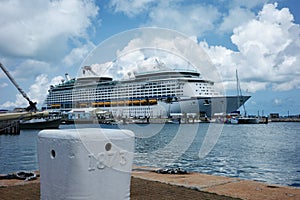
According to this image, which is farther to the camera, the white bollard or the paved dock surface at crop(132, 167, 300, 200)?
the paved dock surface at crop(132, 167, 300, 200)

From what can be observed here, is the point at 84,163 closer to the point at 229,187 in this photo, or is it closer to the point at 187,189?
the point at 187,189

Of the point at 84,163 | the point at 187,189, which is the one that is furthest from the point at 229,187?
the point at 84,163

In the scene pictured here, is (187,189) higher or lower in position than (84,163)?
lower

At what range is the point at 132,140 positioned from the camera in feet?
11.5

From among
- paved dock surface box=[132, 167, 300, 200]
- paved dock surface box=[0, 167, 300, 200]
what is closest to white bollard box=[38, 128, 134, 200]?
paved dock surface box=[0, 167, 300, 200]

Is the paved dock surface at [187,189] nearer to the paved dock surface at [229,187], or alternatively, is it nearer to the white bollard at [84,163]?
the paved dock surface at [229,187]

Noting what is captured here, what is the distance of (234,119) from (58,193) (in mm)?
73035

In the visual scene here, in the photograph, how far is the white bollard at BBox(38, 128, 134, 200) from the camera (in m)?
3.09

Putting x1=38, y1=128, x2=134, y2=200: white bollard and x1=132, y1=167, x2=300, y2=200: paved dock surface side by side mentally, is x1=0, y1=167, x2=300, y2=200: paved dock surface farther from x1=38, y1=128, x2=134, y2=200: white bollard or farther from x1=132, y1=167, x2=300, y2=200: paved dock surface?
x1=38, y1=128, x2=134, y2=200: white bollard

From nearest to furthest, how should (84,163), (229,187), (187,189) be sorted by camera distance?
(84,163) < (187,189) < (229,187)

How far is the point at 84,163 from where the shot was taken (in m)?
3.10

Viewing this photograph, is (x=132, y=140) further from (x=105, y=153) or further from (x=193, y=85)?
(x=193, y=85)

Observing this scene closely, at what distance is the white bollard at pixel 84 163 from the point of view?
3094mm

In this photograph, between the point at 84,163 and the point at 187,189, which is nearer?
the point at 84,163
